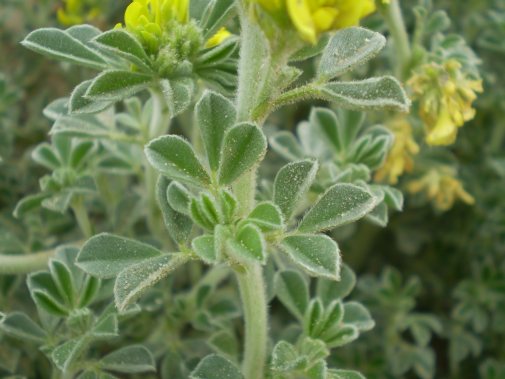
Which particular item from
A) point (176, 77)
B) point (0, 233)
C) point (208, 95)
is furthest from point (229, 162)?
point (0, 233)

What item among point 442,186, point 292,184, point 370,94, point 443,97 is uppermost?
point 370,94

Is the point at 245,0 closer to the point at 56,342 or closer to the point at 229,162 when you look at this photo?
the point at 229,162

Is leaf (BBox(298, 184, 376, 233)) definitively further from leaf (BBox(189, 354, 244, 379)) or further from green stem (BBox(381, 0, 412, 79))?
green stem (BBox(381, 0, 412, 79))

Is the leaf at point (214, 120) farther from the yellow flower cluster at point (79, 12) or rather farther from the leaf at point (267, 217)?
the yellow flower cluster at point (79, 12)

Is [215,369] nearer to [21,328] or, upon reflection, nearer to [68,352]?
[68,352]

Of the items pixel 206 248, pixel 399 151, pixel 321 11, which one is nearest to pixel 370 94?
pixel 321 11

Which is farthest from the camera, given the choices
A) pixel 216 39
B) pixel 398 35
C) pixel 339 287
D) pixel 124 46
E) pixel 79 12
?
pixel 79 12

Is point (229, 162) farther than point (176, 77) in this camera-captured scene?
No
